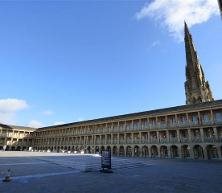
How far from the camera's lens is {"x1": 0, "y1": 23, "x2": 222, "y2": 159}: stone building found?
145 ft

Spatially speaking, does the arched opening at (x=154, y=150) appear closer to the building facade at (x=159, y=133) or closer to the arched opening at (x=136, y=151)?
the building facade at (x=159, y=133)

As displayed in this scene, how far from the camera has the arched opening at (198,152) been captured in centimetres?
4566

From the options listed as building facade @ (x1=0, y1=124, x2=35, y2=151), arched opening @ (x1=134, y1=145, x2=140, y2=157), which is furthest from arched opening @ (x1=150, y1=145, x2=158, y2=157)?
building facade @ (x1=0, y1=124, x2=35, y2=151)

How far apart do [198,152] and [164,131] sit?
8.36 m

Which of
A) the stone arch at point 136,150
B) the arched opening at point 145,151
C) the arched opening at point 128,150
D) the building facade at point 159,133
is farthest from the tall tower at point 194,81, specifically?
the arched opening at point 128,150

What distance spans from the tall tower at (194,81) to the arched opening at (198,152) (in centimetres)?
2312

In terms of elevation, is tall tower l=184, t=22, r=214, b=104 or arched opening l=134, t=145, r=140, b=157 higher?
tall tower l=184, t=22, r=214, b=104

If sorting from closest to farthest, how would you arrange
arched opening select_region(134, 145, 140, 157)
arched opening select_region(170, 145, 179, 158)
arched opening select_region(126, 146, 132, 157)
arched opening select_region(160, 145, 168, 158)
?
arched opening select_region(170, 145, 179, 158) → arched opening select_region(160, 145, 168, 158) → arched opening select_region(134, 145, 140, 157) → arched opening select_region(126, 146, 132, 157)

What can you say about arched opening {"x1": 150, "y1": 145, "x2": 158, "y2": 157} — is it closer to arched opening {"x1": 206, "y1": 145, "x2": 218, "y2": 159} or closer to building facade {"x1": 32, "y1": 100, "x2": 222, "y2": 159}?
building facade {"x1": 32, "y1": 100, "x2": 222, "y2": 159}

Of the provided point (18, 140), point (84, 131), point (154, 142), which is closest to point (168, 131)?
point (154, 142)

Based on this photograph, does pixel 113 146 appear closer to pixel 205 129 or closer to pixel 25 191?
pixel 205 129

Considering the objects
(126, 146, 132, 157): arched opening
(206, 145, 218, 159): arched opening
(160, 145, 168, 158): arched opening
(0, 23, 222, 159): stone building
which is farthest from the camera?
(126, 146, 132, 157): arched opening

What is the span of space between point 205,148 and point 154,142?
12042 mm

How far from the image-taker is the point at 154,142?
5188cm
